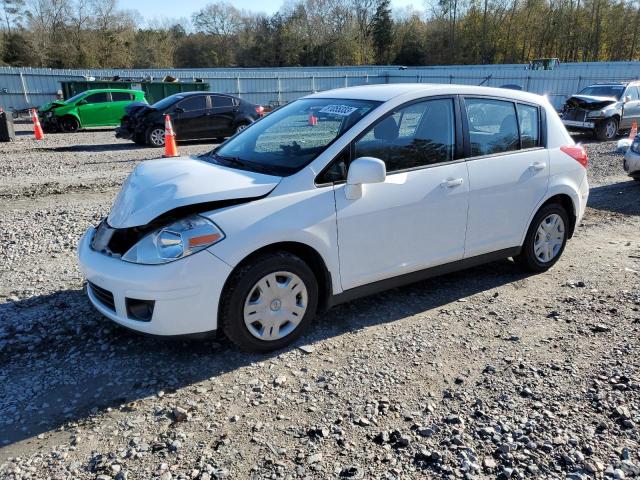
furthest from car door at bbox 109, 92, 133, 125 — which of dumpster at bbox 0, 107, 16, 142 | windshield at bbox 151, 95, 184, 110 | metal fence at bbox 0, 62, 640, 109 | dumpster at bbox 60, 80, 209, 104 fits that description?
metal fence at bbox 0, 62, 640, 109

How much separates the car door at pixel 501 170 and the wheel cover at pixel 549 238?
0.31 meters

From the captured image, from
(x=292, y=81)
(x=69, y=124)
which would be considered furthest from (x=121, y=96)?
(x=292, y=81)

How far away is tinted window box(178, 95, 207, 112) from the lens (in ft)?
50.4

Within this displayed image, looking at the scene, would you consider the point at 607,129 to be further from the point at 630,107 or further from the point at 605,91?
the point at 605,91

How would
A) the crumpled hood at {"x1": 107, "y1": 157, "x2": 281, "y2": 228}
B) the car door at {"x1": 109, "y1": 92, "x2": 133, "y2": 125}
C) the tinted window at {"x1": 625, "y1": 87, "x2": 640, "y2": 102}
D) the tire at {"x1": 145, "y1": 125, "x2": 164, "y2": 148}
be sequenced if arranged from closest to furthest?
the crumpled hood at {"x1": 107, "y1": 157, "x2": 281, "y2": 228}, the tire at {"x1": 145, "y1": 125, "x2": 164, "y2": 148}, the tinted window at {"x1": 625, "y1": 87, "x2": 640, "y2": 102}, the car door at {"x1": 109, "y1": 92, "x2": 133, "y2": 125}

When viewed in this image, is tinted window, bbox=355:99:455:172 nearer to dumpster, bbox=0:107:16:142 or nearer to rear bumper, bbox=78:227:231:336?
rear bumper, bbox=78:227:231:336

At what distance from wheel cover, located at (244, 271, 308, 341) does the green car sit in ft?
59.4

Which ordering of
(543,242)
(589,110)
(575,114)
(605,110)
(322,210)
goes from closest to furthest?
(322,210)
(543,242)
(605,110)
(589,110)
(575,114)

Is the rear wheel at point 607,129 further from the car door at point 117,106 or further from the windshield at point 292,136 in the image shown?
the car door at point 117,106

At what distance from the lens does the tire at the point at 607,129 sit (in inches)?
630

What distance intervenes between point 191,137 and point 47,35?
49124 millimetres

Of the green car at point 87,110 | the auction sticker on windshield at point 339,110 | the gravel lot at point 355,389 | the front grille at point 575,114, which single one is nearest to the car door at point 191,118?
the green car at point 87,110

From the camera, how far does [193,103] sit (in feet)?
51.0

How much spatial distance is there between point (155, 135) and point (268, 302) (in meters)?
12.5
